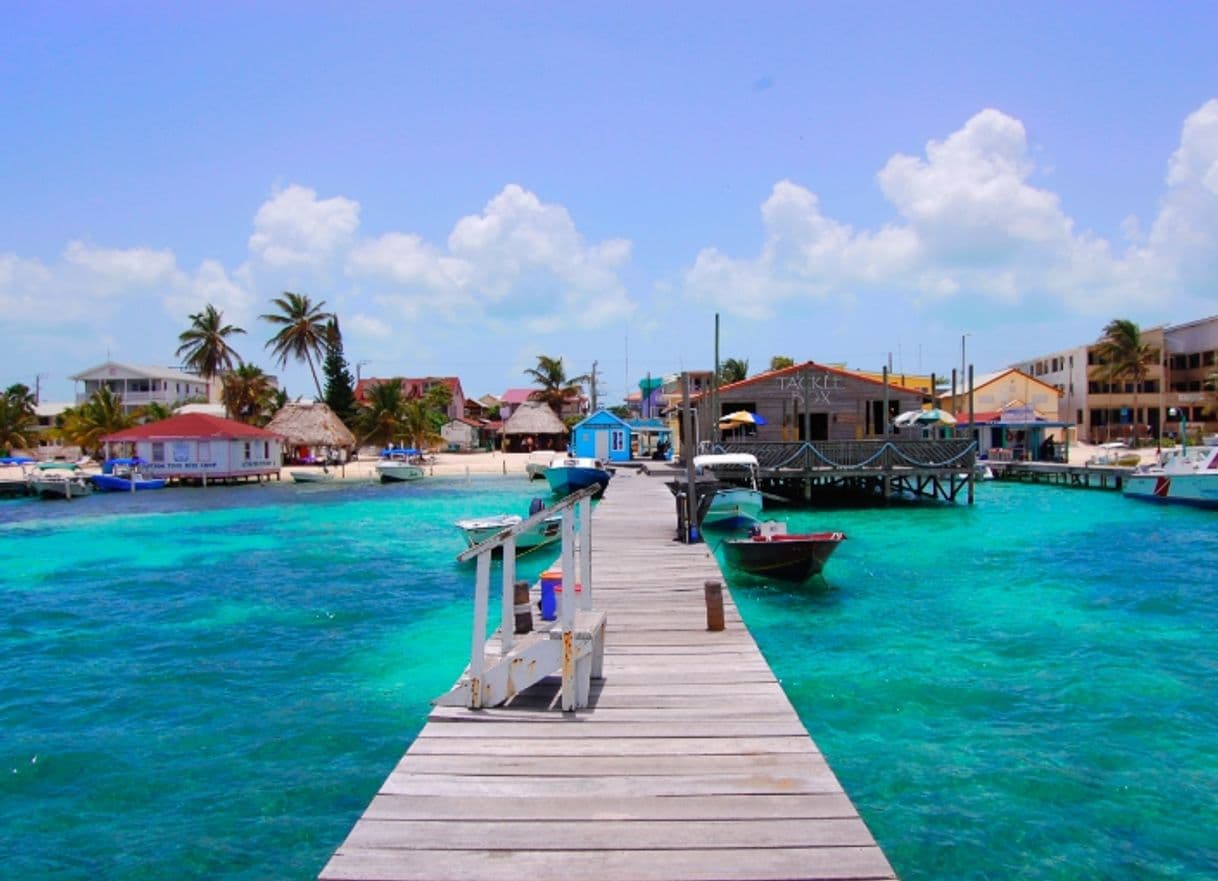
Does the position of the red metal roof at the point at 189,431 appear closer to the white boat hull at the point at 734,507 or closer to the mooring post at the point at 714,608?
the white boat hull at the point at 734,507

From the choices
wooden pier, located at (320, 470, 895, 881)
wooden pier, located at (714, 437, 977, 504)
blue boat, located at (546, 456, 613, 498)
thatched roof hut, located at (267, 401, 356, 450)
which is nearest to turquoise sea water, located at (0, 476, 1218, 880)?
wooden pier, located at (320, 470, 895, 881)

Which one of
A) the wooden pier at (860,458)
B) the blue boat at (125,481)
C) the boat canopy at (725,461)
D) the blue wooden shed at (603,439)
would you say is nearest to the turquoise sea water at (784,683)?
the boat canopy at (725,461)

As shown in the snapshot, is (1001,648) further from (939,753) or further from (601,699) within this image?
(601,699)

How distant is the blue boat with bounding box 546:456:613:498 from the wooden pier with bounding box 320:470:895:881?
89.0ft

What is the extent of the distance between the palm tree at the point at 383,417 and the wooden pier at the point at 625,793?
6792 cm

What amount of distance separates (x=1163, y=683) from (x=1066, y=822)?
5.18 metres

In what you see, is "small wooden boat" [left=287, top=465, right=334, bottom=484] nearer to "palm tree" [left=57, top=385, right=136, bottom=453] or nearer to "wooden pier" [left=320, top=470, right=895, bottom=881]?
"palm tree" [left=57, top=385, right=136, bottom=453]

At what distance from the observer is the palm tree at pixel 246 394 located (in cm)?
7044

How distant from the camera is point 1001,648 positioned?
545 inches

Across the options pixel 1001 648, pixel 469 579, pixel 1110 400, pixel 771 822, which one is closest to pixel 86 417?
pixel 469 579

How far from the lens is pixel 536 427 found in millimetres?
82375

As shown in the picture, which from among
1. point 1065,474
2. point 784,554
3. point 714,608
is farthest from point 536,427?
point 714,608

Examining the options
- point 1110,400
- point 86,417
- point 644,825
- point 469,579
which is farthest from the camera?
point 1110,400

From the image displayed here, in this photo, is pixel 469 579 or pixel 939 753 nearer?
pixel 939 753
